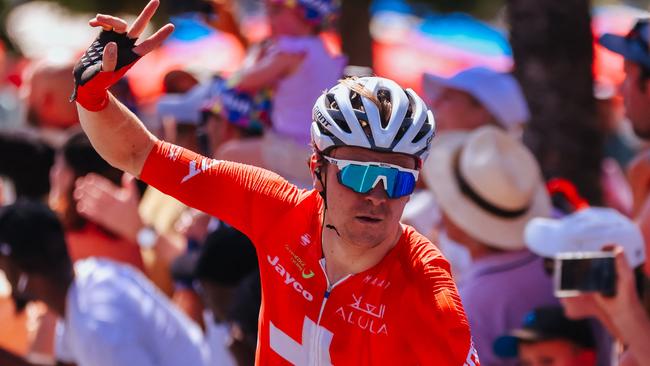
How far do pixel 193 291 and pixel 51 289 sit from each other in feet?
4.02

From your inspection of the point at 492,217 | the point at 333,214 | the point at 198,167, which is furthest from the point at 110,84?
the point at 492,217

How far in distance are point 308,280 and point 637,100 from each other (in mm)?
2840

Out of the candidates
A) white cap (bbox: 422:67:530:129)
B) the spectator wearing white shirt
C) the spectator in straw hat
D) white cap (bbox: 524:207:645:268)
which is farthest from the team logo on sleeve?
white cap (bbox: 422:67:530:129)

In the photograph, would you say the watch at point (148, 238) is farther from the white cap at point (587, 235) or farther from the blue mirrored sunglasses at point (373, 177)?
the blue mirrored sunglasses at point (373, 177)

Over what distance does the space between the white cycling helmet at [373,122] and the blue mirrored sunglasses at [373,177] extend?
0.19ft

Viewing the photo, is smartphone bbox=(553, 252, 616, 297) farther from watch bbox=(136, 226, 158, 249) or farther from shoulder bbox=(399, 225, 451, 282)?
watch bbox=(136, 226, 158, 249)

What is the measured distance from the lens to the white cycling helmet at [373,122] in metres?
4.54

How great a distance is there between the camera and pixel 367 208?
4.55 meters

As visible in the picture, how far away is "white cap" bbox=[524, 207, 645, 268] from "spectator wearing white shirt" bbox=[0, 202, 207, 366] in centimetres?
170

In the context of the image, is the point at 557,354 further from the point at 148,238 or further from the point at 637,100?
the point at 148,238

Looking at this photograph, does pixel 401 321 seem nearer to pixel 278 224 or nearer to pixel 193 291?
pixel 278 224

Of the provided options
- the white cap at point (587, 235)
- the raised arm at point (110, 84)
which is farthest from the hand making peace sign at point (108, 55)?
the white cap at point (587, 235)

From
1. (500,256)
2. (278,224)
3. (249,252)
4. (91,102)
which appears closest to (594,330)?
(500,256)

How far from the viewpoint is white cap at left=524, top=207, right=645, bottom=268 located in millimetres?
6109
